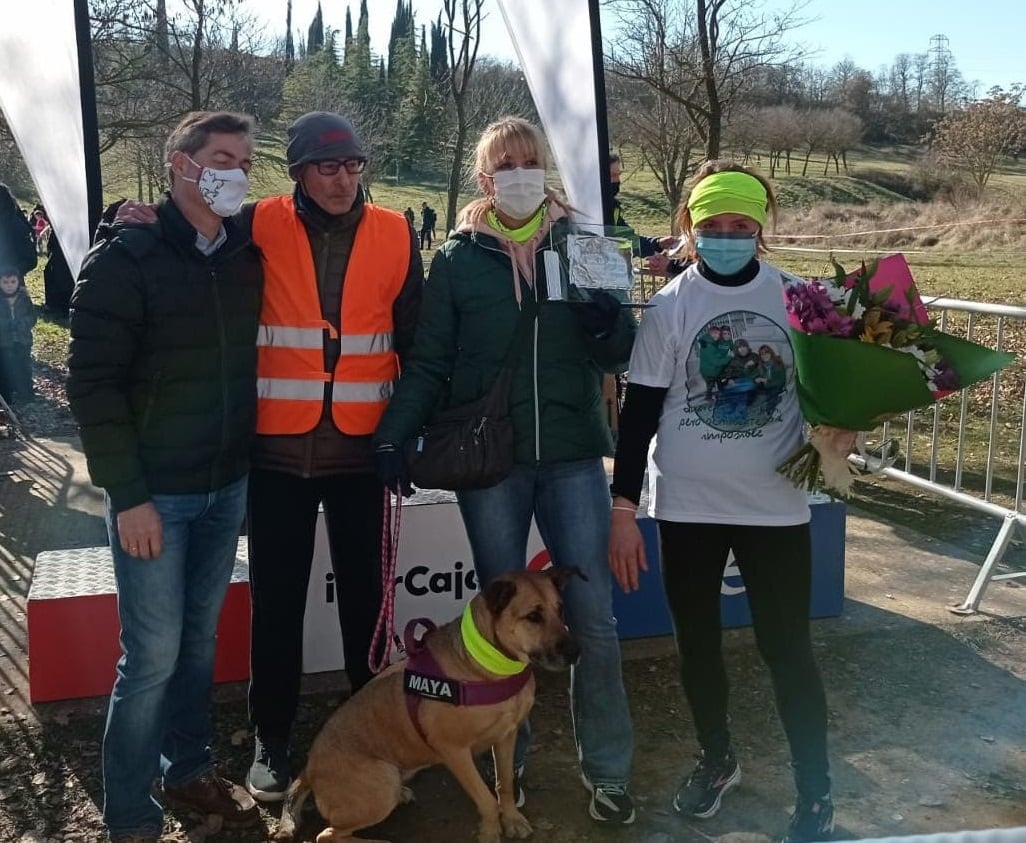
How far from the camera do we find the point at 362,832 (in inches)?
127

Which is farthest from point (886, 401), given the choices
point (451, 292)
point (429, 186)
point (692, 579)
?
point (429, 186)

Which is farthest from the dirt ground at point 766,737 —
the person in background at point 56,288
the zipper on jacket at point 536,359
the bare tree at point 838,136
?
the bare tree at point 838,136

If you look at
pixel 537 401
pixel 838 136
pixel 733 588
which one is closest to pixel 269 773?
pixel 537 401

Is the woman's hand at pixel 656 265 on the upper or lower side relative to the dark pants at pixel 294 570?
upper

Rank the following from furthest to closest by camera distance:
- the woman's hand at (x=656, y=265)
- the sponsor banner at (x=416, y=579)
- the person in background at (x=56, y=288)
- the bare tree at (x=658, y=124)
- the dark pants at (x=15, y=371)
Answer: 1. the person in background at (x=56, y=288)
2. the bare tree at (x=658, y=124)
3. the dark pants at (x=15, y=371)
4. the woman's hand at (x=656, y=265)
5. the sponsor banner at (x=416, y=579)

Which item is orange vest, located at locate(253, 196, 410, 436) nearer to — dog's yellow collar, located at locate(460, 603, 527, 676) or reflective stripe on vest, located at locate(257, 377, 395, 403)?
reflective stripe on vest, located at locate(257, 377, 395, 403)

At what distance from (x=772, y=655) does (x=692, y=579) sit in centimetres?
32

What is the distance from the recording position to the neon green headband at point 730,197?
Result: 2.78 m

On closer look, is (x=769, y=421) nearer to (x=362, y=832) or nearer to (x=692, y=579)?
(x=692, y=579)

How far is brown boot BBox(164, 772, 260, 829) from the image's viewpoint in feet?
10.6

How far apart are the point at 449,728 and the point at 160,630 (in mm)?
906

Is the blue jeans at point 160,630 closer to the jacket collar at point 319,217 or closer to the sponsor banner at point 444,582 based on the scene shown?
the jacket collar at point 319,217

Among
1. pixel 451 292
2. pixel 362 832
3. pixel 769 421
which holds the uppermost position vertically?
pixel 451 292

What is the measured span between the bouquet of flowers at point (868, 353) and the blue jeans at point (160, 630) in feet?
5.66
